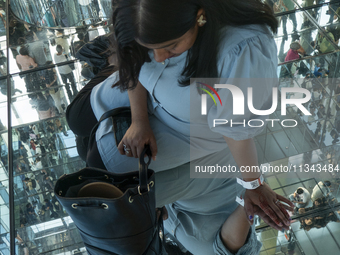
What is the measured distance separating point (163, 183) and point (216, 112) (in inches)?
13.2

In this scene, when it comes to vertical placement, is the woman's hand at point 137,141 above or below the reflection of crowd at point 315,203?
above

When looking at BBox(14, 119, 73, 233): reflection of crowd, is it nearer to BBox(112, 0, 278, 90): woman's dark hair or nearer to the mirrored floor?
the mirrored floor

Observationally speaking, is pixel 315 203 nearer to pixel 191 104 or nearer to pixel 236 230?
pixel 236 230

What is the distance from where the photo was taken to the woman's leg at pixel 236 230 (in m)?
1.22

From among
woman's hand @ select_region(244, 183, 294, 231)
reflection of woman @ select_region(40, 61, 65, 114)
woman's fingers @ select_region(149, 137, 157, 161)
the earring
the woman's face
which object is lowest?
woman's hand @ select_region(244, 183, 294, 231)

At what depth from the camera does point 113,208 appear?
0.98m

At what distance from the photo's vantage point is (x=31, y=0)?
2139 mm

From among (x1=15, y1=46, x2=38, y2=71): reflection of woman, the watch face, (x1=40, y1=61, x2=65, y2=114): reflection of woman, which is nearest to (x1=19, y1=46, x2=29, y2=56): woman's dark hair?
(x1=15, y1=46, x2=38, y2=71): reflection of woman

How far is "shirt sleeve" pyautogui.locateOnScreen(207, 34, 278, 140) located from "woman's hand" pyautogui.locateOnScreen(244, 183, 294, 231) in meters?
0.23

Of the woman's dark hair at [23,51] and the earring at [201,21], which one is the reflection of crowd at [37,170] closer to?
the woman's dark hair at [23,51]

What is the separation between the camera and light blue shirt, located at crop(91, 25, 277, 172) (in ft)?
3.05

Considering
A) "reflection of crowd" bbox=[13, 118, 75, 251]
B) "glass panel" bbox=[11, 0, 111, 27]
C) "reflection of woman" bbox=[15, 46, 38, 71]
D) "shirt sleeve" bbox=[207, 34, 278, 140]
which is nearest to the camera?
"shirt sleeve" bbox=[207, 34, 278, 140]

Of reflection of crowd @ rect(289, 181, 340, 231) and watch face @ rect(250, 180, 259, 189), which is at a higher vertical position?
watch face @ rect(250, 180, 259, 189)

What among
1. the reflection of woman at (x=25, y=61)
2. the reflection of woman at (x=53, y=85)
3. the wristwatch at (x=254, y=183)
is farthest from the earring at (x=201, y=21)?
the reflection of woman at (x=25, y=61)
